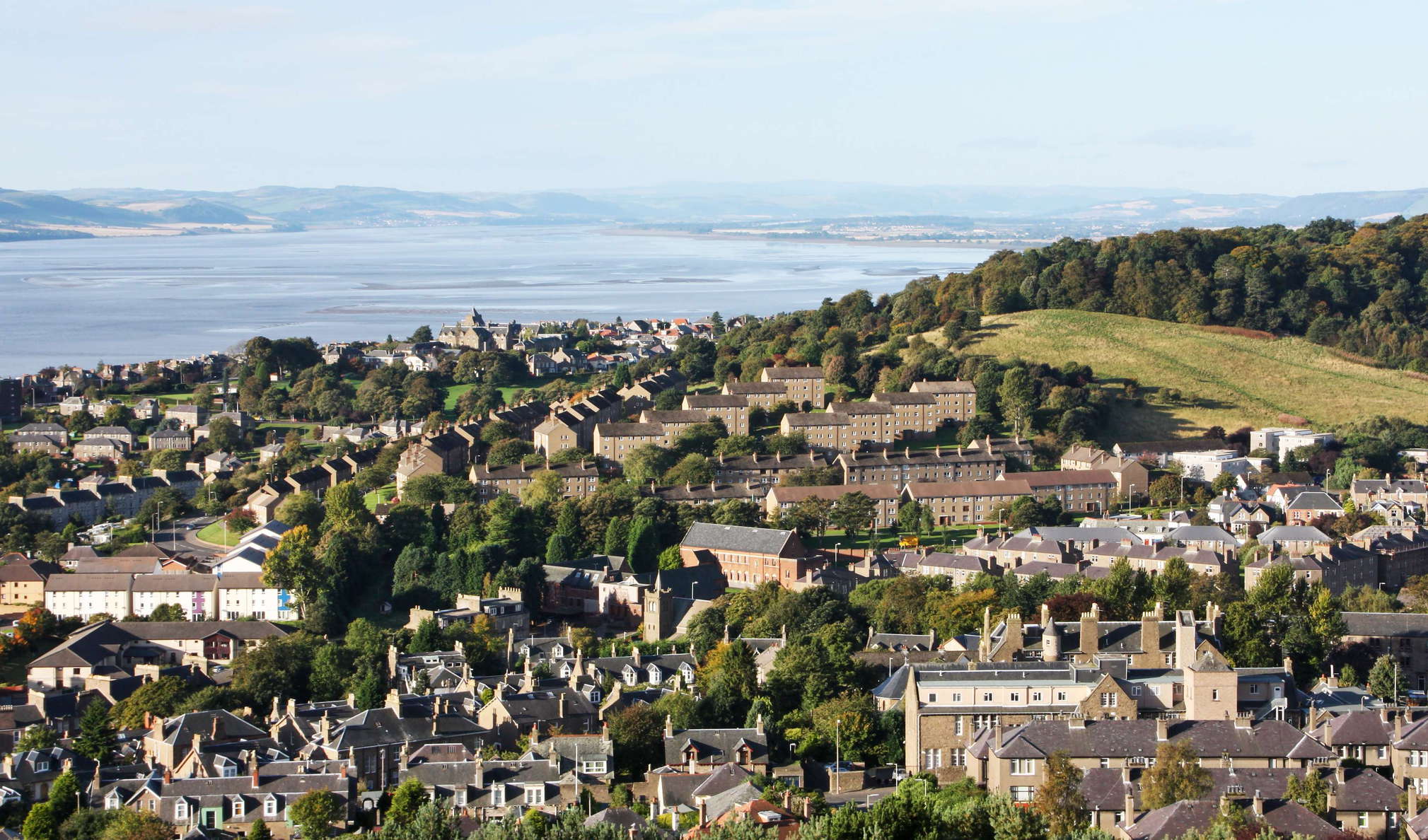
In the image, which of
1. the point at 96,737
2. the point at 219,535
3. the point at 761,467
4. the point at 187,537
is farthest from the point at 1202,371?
the point at 96,737

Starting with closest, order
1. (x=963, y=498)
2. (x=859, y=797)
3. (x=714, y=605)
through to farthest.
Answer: (x=859, y=797) < (x=714, y=605) < (x=963, y=498)

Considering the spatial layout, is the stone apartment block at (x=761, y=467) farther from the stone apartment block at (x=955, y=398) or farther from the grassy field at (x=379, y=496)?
the grassy field at (x=379, y=496)

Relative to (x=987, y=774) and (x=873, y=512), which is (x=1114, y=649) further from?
(x=873, y=512)

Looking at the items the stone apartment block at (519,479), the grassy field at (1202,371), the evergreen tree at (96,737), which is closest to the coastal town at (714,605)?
the evergreen tree at (96,737)

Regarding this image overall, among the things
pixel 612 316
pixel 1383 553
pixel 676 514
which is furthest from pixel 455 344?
pixel 1383 553

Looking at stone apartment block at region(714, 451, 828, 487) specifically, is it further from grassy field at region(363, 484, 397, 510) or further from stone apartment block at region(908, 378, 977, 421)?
grassy field at region(363, 484, 397, 510)

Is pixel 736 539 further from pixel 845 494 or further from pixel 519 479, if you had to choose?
pixel 519 479

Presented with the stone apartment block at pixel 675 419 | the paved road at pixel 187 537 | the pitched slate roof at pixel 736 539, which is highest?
the stone apartment block at pixel 675 419
